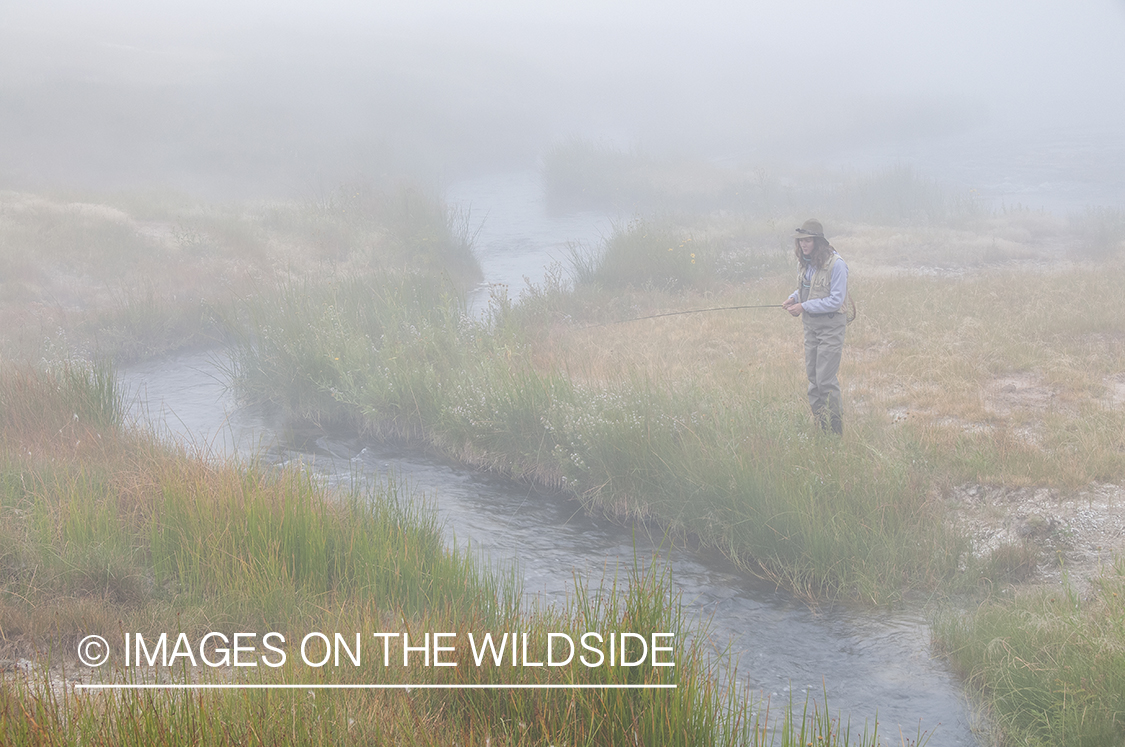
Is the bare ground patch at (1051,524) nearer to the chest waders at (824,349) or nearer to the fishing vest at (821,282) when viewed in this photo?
the chest waders at (824,349)

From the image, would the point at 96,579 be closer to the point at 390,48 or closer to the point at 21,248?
the point at 21,248

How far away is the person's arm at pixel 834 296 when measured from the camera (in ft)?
24.0

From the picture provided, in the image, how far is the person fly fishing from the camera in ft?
24.1

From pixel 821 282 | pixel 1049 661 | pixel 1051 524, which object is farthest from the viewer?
pixel 821 282

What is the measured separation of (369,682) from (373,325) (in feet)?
31.0

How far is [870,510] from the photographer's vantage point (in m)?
6.25

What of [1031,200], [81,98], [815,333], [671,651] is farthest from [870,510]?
[81,98]

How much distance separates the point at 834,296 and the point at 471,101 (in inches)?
1644

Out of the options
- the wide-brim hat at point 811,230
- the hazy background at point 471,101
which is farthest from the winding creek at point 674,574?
the hazy background at point 471,101

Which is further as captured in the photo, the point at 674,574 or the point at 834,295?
the point at 834,295

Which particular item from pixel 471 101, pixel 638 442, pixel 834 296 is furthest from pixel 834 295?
pixel 471 101
